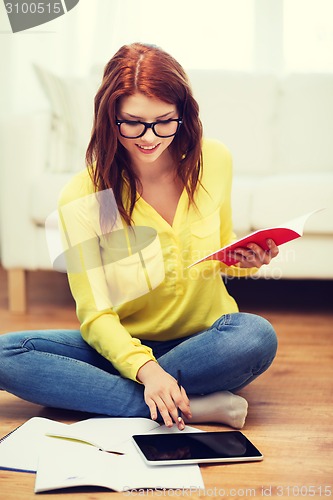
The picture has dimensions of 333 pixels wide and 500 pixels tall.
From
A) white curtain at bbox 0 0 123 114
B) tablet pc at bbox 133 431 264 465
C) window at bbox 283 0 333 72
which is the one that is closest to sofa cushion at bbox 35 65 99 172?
white curtain at bbox 0 0 123 114

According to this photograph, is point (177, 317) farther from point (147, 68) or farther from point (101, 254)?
point (147, 68)

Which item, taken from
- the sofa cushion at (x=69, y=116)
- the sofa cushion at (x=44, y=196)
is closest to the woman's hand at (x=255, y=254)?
the sofa cushion at (x=44, y=196)

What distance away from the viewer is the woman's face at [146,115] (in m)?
1.39

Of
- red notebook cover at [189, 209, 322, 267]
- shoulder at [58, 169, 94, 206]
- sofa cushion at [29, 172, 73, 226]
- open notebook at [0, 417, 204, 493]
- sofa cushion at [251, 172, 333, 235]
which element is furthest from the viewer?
sofa cushion at [29, 172, 73, 226]

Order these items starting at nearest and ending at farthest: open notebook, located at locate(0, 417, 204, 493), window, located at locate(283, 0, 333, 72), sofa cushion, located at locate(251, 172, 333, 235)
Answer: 1. open notebook, located at locate(0, 417, 204, 493)
2. sofa cushion, located at locate(251, 172, 333, 235)
3. window, located at locate(283, 0, 333, 72)

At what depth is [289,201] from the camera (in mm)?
2416

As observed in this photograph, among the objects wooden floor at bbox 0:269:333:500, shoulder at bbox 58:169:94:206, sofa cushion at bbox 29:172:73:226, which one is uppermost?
shoulder at bbox 58:169:94:206

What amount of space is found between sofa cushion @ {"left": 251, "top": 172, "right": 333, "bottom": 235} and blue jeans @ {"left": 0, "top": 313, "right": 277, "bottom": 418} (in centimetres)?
96

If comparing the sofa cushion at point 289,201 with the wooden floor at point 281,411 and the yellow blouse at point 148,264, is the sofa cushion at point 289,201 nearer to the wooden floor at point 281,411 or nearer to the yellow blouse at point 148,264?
the wooden floor at point 281,411

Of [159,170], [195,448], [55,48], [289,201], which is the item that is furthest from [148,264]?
[55,48]

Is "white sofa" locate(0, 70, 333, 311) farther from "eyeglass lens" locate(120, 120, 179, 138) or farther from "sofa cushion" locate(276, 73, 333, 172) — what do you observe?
"eyeglass lens" locate(120, 120, 179, 138)

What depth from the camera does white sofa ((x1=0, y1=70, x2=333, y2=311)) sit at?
7.95 feet

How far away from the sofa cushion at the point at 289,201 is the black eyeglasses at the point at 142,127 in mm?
1039

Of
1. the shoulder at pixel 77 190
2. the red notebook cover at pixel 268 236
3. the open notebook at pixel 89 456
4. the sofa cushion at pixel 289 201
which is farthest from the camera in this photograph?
the sofa cushion at pixel 289 201
